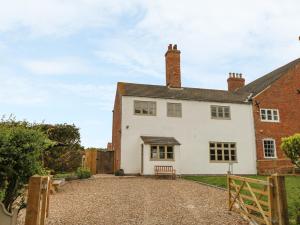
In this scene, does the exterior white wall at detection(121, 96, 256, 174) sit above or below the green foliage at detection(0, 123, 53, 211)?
above

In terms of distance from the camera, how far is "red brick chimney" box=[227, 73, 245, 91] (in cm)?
3306

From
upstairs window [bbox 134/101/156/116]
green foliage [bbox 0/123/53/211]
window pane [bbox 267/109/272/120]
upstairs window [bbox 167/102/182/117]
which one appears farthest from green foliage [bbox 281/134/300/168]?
green foliage [bbox 0/123/53/211]

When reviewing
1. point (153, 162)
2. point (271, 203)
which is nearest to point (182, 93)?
point (153, 162)

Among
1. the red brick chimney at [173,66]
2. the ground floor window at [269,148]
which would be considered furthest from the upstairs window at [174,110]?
the ground floor window at [269,148]

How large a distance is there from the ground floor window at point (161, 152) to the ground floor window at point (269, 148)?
905 centimetres

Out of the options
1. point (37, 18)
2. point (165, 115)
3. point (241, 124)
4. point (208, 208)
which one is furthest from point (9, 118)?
point (241, 124)

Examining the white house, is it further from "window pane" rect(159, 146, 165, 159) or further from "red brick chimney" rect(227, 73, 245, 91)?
"red brick chimney" rect(227, 73, 245, 91)

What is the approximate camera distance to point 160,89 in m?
26.1

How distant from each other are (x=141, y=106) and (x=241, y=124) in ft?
29.4

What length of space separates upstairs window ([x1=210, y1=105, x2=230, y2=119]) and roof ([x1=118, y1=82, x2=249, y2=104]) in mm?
610

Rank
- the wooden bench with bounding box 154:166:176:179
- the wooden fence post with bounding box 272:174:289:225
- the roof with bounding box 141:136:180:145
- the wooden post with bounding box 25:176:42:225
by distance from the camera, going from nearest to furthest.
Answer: the wooden post with bounding box 25:176:42:225 < the wooden fence post with bounding box 272:174:289:225 < the wooden bench with bounding box 154:166:176:179 < the roof with bounding box 141:136:180:145

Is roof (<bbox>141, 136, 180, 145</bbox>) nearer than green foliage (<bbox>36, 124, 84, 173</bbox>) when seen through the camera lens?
No

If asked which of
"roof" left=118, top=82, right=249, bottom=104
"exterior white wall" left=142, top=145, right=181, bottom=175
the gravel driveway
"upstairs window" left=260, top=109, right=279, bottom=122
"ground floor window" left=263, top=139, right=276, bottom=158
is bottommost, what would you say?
the gravel driveway

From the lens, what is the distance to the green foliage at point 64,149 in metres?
19.6
